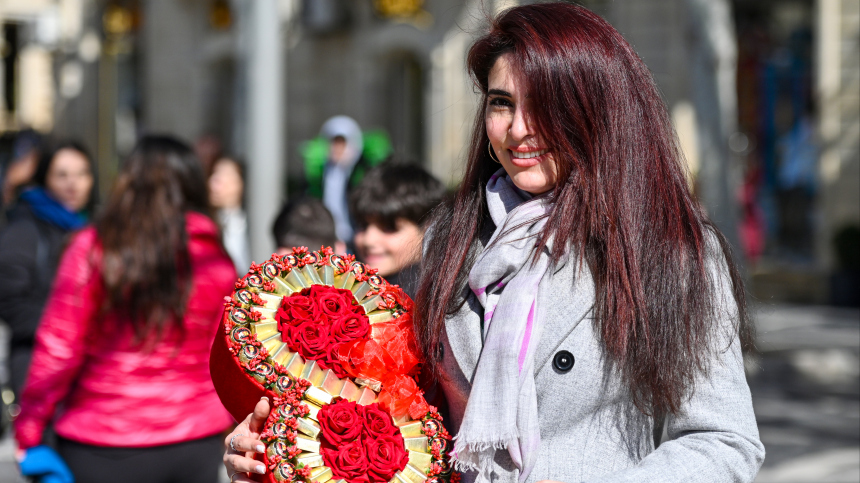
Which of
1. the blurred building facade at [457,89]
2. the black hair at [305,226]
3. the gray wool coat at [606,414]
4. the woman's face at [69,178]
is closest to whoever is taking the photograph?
the gray wool coat at [606,414]

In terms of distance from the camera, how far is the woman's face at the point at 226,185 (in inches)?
240

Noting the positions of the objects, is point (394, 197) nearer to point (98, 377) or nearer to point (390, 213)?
point (390, 213)

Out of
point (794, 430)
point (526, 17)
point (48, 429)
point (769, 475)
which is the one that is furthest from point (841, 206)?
point (526, 17)

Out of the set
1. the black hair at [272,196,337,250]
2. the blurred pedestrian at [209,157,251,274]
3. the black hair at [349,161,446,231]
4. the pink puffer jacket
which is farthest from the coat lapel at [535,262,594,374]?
the blurred pedestrian at [209,157,251,274]

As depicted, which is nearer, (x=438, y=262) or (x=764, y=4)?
(x=438, y=262)

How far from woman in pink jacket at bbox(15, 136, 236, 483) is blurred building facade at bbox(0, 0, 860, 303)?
A: 5.69 ft

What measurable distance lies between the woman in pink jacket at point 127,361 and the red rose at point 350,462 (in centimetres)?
161

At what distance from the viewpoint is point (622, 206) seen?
170 cm

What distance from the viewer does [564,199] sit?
1.73 meters

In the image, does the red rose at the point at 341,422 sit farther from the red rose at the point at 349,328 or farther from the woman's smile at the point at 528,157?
the woman's smile at the point at 528,157

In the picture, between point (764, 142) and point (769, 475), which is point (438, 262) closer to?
point (769, 475)

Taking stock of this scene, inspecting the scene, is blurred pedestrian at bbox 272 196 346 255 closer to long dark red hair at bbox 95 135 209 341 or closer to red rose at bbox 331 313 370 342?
long dark red hair at bbox 95 135 209 341

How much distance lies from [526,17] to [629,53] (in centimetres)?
19

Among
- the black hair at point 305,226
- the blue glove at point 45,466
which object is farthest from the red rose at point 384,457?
the black hair at point 305,226
